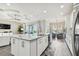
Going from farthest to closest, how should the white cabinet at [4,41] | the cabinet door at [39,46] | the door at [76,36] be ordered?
the white cabinet at [4,41], the cabinet door at [39,46], the door at [76,36]

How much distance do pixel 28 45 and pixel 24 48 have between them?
17 cm

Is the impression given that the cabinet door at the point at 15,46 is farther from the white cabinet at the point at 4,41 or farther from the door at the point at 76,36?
the door at the point at 76,36

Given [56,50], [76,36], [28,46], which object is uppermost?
[76,36]

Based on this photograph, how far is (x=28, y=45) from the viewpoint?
7.03ft

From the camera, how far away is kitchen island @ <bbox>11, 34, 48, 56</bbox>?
7.00ft

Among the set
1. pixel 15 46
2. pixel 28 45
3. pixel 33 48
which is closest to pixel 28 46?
pixel 28 45

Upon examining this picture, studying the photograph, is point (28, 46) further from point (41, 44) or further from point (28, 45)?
point (41, 44)

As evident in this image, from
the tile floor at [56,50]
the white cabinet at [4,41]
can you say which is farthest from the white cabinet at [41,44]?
the white cabinet at [4,41]

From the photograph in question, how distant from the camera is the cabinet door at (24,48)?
2.14 meters

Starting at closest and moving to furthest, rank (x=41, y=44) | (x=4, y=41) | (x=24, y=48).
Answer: (x=24, y=48), (x=41, y=44), (x=4, y=41)

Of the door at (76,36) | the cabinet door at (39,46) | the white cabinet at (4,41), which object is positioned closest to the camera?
the door at (76,36)

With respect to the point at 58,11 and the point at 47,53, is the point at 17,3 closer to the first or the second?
the point at 58,11

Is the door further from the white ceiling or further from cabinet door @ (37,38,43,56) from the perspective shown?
cabinet door @ (37,38,43,56)

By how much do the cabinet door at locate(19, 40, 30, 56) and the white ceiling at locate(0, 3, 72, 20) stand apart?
0.70 m
